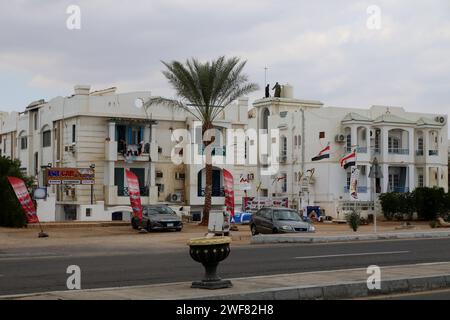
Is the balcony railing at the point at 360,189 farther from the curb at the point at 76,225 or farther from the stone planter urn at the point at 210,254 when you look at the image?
the stone planter urn at the point at 210,254

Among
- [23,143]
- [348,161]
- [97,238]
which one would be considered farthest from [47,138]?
[97,238]

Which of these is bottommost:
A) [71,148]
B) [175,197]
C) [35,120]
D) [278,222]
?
[278,222]

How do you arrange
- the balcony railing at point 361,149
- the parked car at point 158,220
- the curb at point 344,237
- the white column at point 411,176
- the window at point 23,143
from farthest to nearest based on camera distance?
the white column at point 411,176 → the window at point 23,143 → the balcony railing at point 361,149 → the parked car at point 158,220 → the curb at point 344,237

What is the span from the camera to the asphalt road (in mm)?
14625

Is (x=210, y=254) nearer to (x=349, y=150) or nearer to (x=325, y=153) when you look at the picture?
(x=325, y=153)

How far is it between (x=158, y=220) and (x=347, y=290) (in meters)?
26.3

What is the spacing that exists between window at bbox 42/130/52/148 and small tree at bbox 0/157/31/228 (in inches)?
589

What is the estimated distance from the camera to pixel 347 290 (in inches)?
→ 465

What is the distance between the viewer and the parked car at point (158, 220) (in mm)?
37562

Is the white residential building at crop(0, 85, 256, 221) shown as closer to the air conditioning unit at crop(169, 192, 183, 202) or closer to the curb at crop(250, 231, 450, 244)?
the air conditioning unit at crop(169, 192, 183, 202)

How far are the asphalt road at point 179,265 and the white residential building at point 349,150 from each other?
3267 centimetres

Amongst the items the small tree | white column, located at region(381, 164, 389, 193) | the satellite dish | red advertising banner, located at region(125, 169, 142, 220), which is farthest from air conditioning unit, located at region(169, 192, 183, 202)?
white column, located at region(381, 164, 389, 193)

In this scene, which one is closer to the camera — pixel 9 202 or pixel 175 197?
pixel 9 202

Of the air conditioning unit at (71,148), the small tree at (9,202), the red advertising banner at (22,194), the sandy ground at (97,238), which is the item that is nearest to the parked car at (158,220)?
the sandy ground at (97,238)
